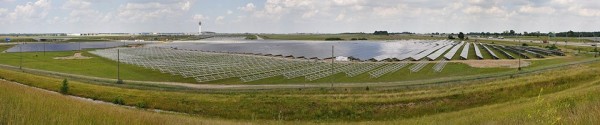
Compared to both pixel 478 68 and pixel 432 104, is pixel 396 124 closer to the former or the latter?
pixel 432 104

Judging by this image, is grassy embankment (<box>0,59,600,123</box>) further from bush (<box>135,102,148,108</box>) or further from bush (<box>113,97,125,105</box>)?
bush (<box>113,97,125,105</box>)

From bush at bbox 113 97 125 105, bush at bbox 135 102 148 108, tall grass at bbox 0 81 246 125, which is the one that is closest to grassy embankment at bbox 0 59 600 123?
bush at bbox 135 102 148 108

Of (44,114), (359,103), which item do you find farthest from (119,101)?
(44,114)

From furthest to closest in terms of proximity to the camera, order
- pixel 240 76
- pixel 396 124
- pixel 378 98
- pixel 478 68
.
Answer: pixel 478 68 < pixel 240 76 < pixel 378 98 < pixel 396 124

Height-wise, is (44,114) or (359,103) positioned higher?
(44,114)

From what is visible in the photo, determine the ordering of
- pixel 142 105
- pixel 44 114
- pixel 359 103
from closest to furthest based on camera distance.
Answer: pixel 44 114
pixel 359 103
pixel 142 105

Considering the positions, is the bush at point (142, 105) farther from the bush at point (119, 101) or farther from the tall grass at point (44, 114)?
the tall grass at point (44, 114)

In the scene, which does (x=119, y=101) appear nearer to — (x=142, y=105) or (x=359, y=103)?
(x=142, y=105)

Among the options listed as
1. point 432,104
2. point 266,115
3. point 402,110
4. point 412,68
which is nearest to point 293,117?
point 266,115

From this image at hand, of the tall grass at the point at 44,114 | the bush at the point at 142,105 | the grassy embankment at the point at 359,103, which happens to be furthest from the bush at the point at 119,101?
the tall grass at the point at 44,114

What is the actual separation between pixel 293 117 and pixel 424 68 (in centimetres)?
4544

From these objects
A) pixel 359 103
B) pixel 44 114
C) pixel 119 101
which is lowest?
pixel 119 101

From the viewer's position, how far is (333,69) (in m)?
69.8

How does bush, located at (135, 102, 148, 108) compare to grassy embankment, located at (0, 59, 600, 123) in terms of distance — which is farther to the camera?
bush, located at (135, 102, 148, 108)
